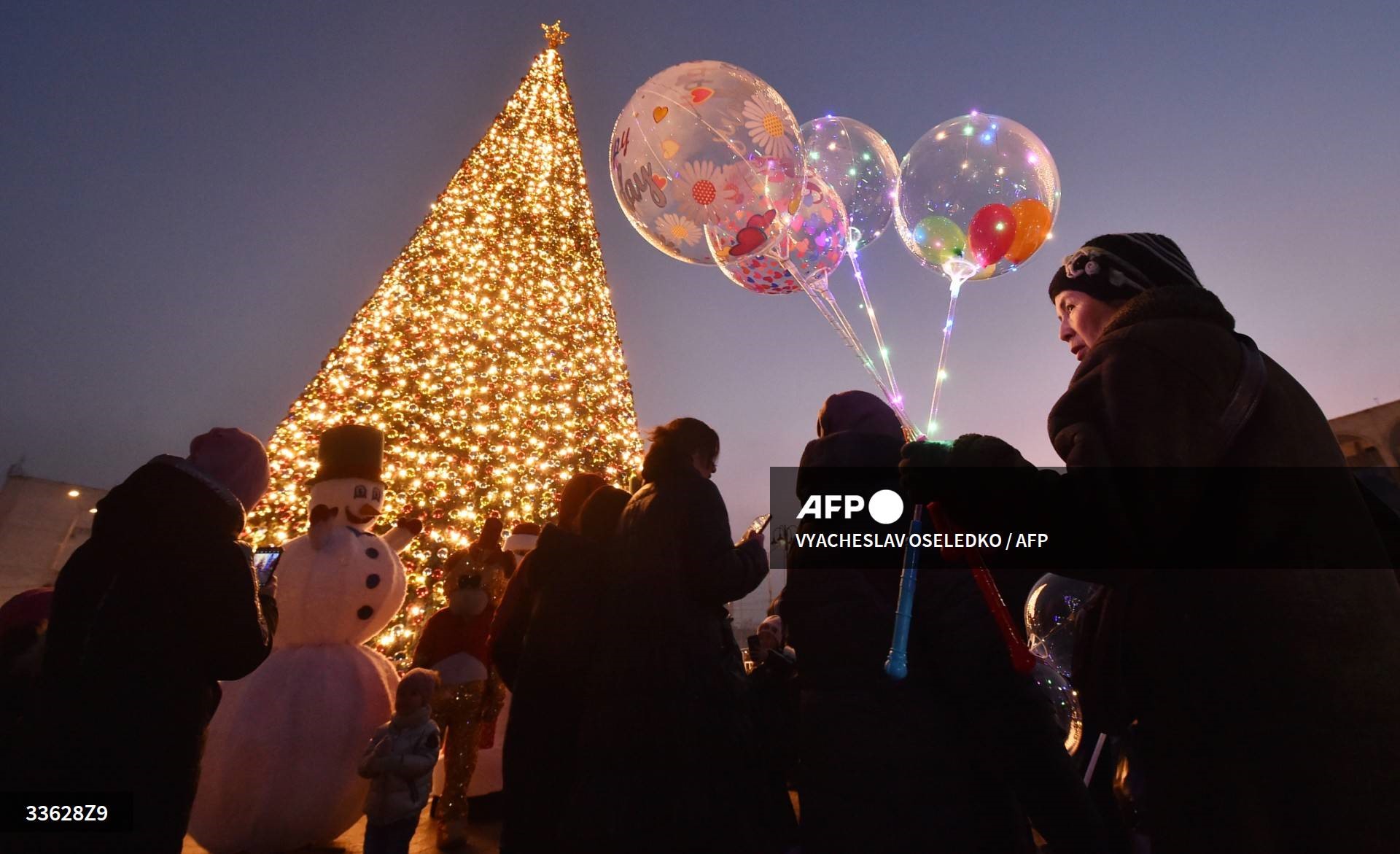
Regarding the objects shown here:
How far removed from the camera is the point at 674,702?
1834 millimetres

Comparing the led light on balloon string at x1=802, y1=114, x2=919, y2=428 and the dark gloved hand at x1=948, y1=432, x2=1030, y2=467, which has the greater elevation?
the led light on balloon string at x1=802, y1=114, x2=919, y2=428

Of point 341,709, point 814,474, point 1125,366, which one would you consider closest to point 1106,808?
point 814,474

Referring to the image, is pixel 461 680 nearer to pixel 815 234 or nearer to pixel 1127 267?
pixel 815 234

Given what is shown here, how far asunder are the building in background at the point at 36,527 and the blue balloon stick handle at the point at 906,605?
28643 millimetres

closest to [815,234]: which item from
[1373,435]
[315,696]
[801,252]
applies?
[801,252]

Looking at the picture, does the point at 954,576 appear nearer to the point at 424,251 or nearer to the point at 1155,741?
the point at 1155,741

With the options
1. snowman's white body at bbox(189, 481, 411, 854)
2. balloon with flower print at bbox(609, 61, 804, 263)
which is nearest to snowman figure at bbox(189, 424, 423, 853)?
snowman's white body at bbox(189, 481, 411, 854)

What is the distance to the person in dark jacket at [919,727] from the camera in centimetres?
137

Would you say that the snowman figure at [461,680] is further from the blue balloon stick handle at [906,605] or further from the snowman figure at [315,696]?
the blue balloon stick handle at [906,605]

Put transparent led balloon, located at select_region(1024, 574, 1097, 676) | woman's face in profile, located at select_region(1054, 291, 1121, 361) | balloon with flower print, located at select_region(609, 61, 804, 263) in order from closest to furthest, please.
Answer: woman's face in profile, located at select_region(1054, 291, 1121, 361)
transparent led balloon, located at select_region(1024, 574, 1097, 676)
balloon with flower print, located at select_region(609, 61, 804, 263)

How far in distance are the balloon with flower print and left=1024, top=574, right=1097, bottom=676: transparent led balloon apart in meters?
2.45

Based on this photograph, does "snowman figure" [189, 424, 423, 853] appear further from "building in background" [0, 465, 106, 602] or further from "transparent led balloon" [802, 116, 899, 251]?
"building in background" [0, 465, 106, 602]

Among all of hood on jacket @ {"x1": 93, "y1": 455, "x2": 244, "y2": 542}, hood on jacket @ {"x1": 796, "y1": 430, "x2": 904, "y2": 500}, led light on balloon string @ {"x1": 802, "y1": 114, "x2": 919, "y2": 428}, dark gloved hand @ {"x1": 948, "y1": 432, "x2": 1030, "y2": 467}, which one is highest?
led light on balloon string @ {"x1": 802, "y1": 114, "x2": 919, "y2": 428}

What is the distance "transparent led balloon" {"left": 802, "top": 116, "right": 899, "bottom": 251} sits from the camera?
4195mm
